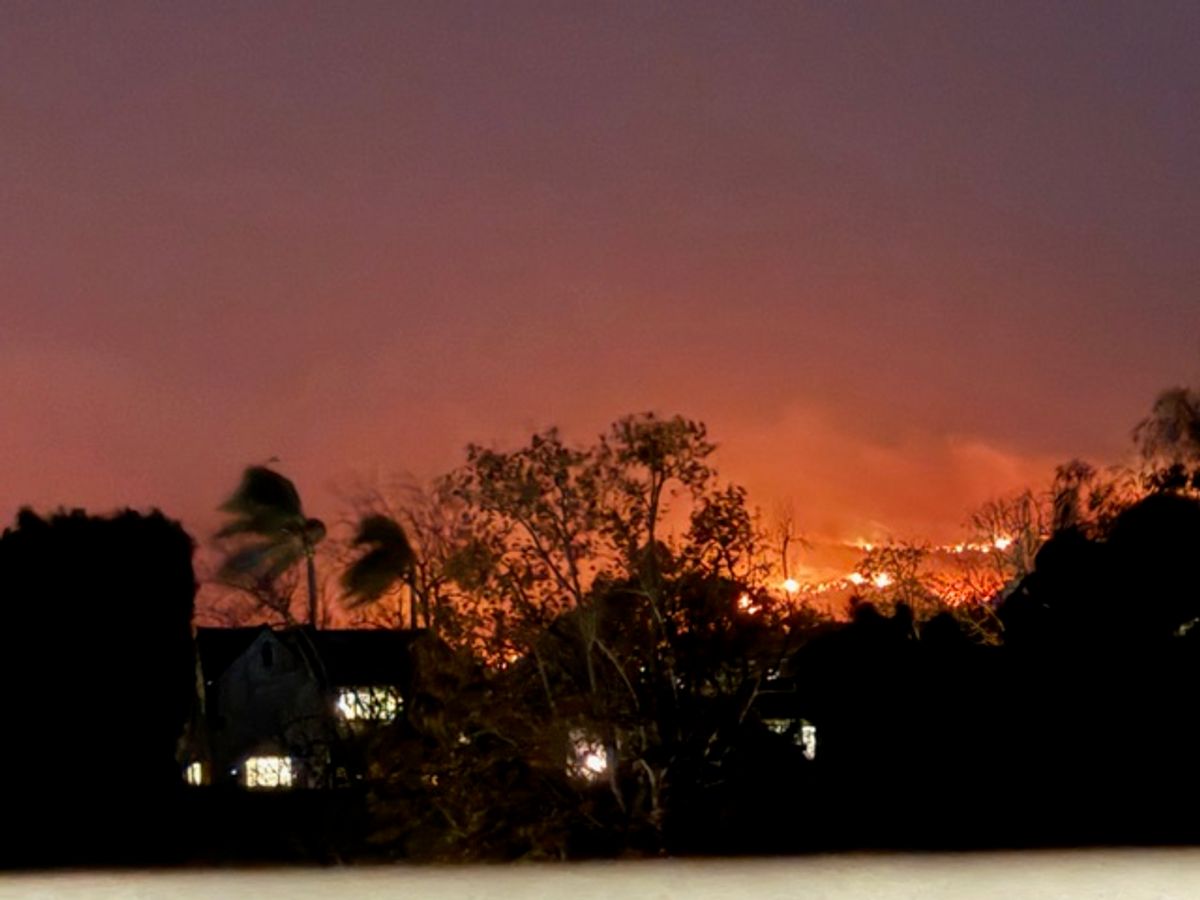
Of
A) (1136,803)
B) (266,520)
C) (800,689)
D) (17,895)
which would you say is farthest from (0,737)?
(17,895)

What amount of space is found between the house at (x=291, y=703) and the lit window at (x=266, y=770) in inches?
0.7

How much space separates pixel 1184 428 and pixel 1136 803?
252 inches

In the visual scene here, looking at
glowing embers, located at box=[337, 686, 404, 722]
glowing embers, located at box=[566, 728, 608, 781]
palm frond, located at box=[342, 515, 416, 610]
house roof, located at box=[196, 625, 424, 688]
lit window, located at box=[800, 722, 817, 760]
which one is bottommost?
glowing embers, located at box=[566, 728, 608, 781]

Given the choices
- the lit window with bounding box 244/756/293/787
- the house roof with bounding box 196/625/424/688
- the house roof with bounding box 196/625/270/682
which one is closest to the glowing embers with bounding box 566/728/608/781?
the house roof with bounding box 196/625/424/688

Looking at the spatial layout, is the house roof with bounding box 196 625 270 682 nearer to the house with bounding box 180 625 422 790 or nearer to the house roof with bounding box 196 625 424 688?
the house with bounding box 180 625 422 790

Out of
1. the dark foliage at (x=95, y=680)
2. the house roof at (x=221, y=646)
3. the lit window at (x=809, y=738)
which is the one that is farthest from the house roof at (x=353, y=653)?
the lit window at (x=809, y=738)

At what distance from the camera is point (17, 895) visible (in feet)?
13.5

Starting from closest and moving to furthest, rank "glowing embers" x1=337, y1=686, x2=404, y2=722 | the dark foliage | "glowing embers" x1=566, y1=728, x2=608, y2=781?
"glowing embers" x1=566, y1=728, x2=608, y2=781 → "glowing embers" x1=337, y1=686, x2=404, y2=722 → the dark foliage

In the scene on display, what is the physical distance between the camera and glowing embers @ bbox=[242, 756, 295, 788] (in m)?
34.7

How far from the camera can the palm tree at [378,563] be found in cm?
2356

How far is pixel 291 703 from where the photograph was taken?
36.8m

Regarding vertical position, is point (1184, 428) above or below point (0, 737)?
above

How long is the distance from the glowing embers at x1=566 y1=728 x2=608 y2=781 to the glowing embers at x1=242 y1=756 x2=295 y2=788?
56.5ft

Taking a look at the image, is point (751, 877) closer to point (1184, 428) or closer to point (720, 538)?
point (720, 538)
